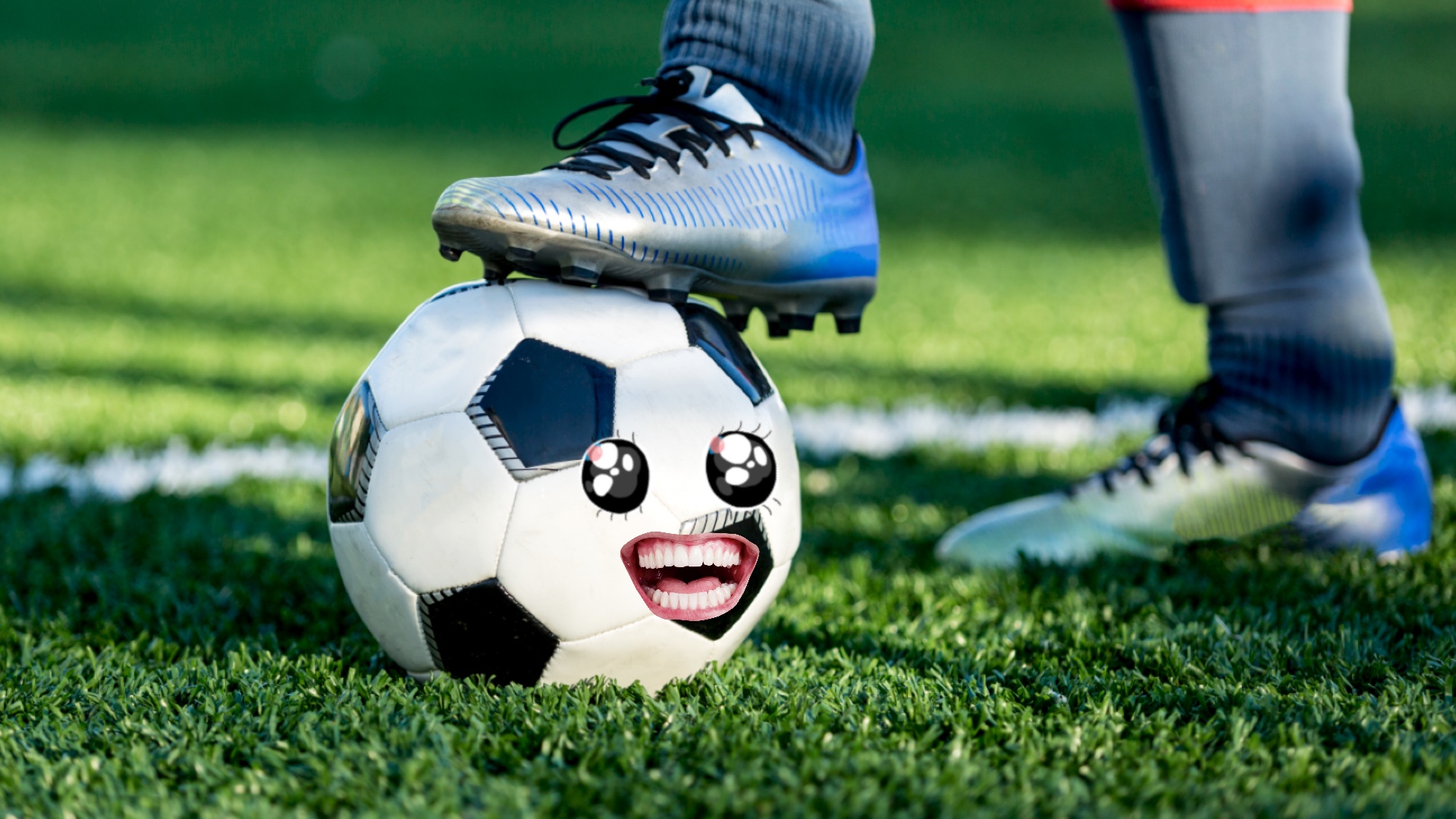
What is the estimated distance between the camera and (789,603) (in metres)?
2.47

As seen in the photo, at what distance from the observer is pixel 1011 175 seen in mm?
9578

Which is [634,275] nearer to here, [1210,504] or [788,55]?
[788,55]

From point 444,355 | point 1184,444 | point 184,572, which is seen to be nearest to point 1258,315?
point 1184,444

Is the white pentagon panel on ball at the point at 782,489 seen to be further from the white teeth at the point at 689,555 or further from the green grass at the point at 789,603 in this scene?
the green grass at the point at 789,603

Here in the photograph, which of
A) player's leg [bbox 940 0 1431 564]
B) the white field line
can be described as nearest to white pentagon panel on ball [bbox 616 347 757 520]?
player's leg [bbox 940 0 1431 564]

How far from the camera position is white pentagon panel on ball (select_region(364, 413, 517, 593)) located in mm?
1853

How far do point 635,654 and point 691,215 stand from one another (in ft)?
2.10

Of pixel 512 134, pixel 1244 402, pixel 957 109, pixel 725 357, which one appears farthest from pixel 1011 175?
pixel 725 357

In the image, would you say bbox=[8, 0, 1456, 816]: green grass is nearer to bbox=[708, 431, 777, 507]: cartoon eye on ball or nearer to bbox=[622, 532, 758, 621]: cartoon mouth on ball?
bbox=[622, 532, 758, 621]: cartoon mouth on ball

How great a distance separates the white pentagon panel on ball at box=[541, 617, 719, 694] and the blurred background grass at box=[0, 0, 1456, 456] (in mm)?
2210

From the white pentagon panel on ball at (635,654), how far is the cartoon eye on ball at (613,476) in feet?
0.56

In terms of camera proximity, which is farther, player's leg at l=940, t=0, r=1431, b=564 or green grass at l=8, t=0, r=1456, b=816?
player's leg at l=940, t=0, r=1431, b=564

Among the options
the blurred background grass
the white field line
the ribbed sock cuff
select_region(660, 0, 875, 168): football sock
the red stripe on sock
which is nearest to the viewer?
select_region(660, 0, 875, 168): football sock

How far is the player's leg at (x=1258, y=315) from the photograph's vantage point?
250 cm
